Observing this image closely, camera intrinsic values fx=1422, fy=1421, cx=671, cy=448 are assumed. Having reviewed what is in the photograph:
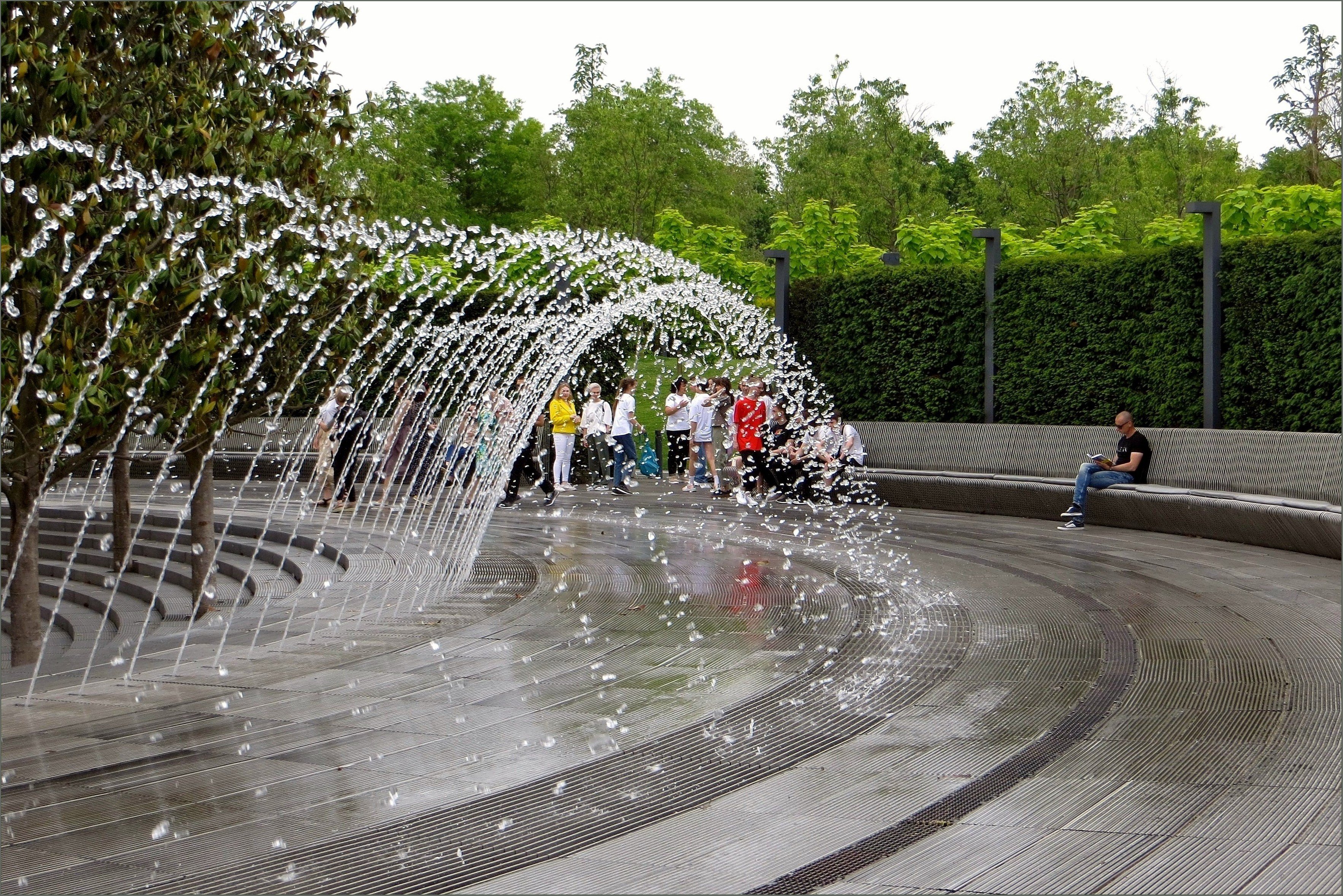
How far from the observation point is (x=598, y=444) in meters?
22.9

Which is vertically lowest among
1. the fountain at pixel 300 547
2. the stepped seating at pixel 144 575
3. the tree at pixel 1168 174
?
the stepped seating at pixel 144 575

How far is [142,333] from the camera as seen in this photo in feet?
29.5

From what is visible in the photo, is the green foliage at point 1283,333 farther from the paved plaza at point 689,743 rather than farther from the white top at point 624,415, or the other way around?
the white top at point 624,415

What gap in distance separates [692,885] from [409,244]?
24.0ft

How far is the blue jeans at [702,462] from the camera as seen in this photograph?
2120 cm

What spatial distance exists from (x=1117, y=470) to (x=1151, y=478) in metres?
0.62

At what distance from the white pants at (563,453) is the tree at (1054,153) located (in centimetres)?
2114

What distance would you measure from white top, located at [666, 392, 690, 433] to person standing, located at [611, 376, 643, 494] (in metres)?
0.59

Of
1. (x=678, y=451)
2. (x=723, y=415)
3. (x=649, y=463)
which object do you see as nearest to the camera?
(x=723, y=415)

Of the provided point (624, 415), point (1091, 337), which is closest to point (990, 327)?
point (1091, 337)

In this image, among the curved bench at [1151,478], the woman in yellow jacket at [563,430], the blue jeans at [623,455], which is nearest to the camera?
the curved bench at [1151,478]

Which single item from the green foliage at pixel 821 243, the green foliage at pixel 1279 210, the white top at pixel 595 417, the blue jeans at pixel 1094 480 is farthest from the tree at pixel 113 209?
the green foliage at pixel 821 243

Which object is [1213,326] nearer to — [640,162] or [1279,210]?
[1279,210]

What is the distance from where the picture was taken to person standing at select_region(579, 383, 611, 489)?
21.9 meters
